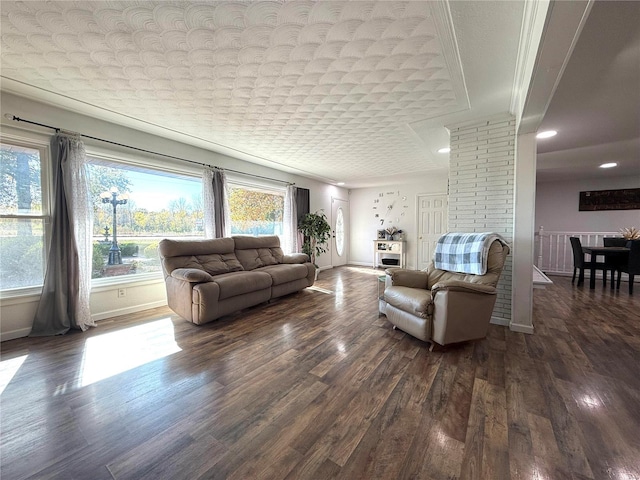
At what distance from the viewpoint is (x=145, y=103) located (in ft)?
8.74

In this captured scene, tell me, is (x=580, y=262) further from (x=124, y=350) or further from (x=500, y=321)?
(x=124, y=350)

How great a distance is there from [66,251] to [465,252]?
4325mm

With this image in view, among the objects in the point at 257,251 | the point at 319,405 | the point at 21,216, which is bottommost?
the point at 319,405

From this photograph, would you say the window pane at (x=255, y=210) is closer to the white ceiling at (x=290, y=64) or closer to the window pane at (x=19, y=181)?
the white ceiling at (x=290, y=64)

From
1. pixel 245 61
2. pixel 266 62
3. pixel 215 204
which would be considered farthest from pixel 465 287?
pixel 215 204

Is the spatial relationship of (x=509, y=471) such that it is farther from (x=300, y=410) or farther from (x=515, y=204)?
(x=515, y=204)

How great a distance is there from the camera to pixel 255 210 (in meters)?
5.33

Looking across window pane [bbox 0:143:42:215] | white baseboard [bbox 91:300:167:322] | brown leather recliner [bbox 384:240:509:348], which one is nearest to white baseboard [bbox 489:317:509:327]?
brown leather recliner [bbox 384:240:509:348]

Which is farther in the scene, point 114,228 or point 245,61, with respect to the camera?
point 114,228

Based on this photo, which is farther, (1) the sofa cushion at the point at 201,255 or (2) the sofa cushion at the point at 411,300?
(1) the sofa cushion at the point at 201,255

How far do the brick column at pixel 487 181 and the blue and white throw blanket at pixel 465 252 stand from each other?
387mm

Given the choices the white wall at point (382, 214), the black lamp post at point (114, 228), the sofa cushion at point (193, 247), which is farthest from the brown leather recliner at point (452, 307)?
the white wall at point (382, 214)

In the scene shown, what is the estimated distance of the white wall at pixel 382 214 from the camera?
665 centimetres

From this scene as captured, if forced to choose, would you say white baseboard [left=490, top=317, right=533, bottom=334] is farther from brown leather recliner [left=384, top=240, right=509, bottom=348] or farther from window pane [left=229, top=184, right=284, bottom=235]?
window pane [left=229, top=184, right=284, bottom=235]
